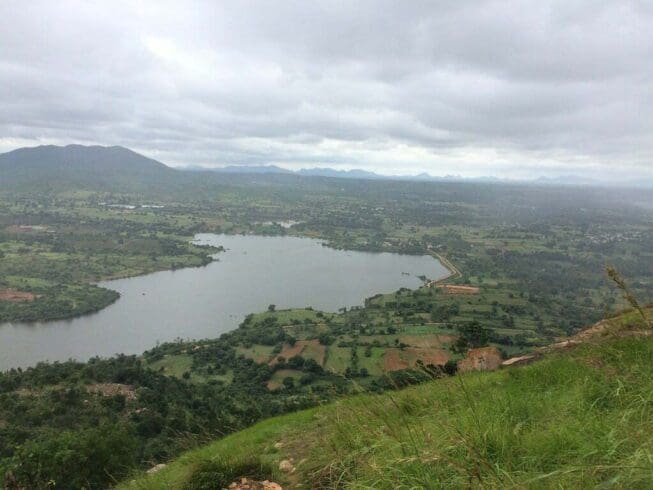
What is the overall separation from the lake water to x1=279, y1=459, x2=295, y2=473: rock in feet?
132

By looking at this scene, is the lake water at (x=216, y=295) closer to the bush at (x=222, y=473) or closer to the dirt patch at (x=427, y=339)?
the dirt patch at (x=427, y=339)

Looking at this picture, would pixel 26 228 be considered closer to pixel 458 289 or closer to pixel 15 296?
pixel 15 296

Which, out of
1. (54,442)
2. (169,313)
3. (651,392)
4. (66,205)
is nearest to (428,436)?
(651,392)

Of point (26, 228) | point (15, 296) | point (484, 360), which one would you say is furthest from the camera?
point (26, 228)

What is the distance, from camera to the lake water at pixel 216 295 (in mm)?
42003

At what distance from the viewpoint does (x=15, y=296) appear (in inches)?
2164

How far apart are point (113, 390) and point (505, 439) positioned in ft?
80.0

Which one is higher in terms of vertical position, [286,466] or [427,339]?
[286,466]

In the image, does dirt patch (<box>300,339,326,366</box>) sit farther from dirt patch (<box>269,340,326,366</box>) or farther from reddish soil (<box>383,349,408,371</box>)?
reddish soil (<box>383,349,408,371</box>)

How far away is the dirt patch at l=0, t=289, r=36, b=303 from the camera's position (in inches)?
2119

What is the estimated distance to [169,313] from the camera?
50.6 m

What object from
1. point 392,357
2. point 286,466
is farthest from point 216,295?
point 286,466

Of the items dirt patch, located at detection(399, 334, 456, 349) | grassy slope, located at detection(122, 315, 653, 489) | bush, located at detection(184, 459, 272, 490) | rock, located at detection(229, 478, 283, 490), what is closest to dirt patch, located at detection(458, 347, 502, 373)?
grassy slope, located at detection(122, 315, 653, 489)

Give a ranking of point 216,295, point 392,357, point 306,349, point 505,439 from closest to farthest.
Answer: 1. point 505,439
2. point 392,357
3. point 306,349
4. point 216,295
